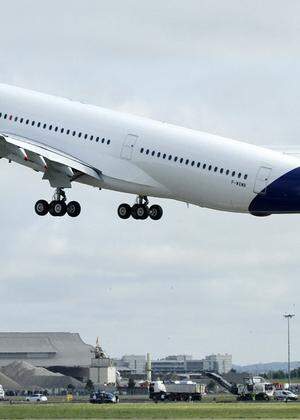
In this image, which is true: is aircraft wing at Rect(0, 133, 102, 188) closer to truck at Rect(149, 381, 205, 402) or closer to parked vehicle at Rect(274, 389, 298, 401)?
truck at Rect(149, 381, 205, 402)

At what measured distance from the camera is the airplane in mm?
99625

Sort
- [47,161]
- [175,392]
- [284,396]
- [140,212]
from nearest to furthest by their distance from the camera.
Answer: [47,161]
[140,212]
[284,396]
[175,392]

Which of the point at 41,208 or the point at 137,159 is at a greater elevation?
the point at 137,159

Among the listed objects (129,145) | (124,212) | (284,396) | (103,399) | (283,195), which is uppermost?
(129,145)

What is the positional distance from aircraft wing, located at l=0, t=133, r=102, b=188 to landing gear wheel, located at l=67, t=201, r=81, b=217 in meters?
1.39

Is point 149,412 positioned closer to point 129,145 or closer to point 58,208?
point 58,208

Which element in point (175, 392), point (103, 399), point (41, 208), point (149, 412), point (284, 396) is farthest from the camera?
point (175, 392)

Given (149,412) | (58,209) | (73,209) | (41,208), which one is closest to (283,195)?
(73,209)

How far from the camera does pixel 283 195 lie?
9888cm

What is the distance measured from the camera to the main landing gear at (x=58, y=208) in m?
107

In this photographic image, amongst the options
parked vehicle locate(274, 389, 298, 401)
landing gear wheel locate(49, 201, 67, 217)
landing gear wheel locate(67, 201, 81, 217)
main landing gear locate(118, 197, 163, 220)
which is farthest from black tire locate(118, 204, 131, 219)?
parked vehicle locate(274, 389, 298, 401)

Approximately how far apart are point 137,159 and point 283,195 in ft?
35.4

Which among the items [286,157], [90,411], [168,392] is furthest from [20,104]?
[168,392]

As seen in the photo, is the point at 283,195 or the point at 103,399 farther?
the point at 103,399
